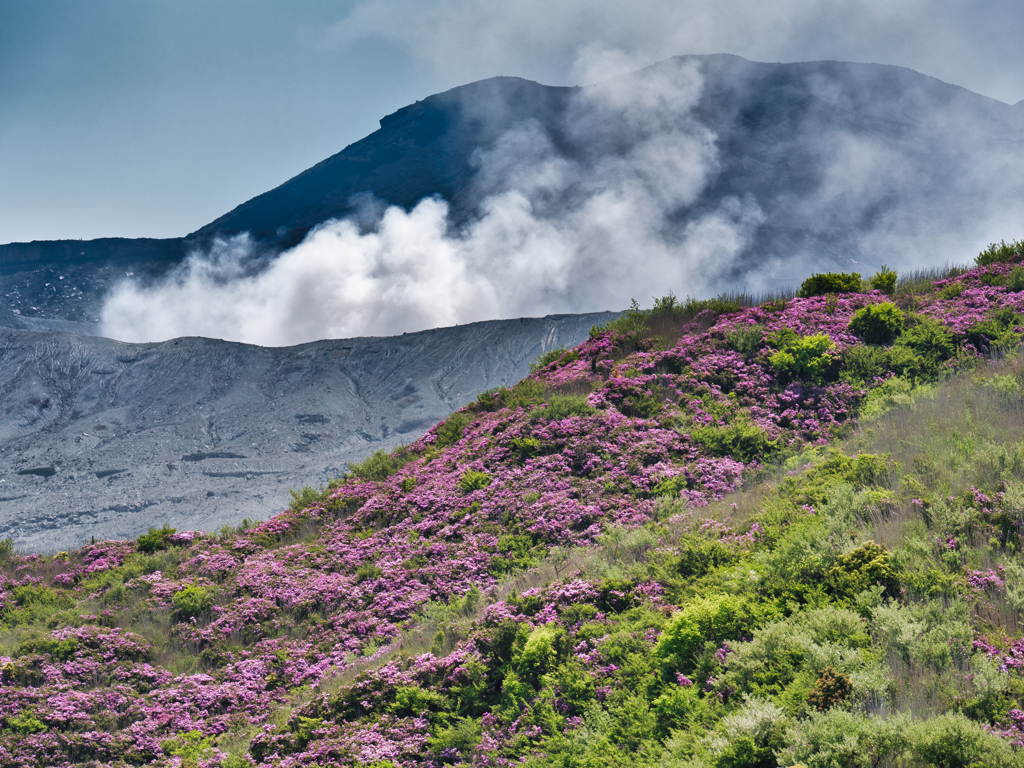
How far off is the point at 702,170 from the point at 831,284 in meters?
99.0

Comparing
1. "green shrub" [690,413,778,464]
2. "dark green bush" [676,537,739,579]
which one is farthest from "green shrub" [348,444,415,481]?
"dark green bush" [676,537,739,579]

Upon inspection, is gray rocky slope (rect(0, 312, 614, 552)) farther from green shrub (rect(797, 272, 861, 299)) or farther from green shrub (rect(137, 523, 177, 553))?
green shrub (rect(797, 272, 861, 299))

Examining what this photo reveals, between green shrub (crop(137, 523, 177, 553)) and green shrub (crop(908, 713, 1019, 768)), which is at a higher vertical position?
green shrub (crop(908, 713, 1019, 768))

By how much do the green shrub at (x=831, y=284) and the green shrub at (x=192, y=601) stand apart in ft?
47.6

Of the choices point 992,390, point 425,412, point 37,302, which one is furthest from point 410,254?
point 992,390

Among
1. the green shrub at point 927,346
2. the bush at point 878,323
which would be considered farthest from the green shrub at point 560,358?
the green shrub at point 927,346

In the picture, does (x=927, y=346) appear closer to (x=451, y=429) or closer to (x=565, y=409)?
(x=565, y=409)

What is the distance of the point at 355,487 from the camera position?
48.5 feet

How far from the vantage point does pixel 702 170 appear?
109250 mm

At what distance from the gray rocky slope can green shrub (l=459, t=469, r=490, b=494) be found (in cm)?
2281

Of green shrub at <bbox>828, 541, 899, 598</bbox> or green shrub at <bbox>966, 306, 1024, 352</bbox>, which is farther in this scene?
green shrub at <bbox>966, 306, 1024, 352</bbox>

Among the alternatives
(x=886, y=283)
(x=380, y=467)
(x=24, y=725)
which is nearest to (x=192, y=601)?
(x=24, y=725)

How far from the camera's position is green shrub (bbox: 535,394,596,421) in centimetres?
1374

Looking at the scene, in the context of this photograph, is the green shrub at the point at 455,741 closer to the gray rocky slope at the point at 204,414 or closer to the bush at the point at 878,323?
the bush at the point at 878,323
